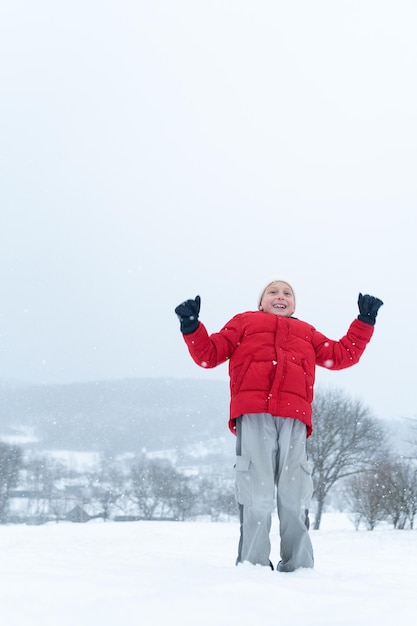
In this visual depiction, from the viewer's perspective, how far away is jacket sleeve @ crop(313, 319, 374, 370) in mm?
4438

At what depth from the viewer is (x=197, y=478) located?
66.9 meters

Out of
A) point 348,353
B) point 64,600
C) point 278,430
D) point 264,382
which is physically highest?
point 348,353

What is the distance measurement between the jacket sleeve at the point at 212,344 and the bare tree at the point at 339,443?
2636cm

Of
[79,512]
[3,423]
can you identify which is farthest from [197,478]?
[3,423]

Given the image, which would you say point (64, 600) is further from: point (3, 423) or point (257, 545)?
point (3, 423)

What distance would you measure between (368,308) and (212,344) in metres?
1.26

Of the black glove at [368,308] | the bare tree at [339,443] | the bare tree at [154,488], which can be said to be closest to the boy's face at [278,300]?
the black glove at [368,308]

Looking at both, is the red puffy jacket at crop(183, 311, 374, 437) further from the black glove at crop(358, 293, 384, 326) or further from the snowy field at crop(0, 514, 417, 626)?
the snowy field at crop(0, 514, 417, 626)

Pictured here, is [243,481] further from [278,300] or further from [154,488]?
[154,488]

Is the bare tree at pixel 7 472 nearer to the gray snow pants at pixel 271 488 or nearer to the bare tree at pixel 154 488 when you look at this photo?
the bare tree at pixel 154 488

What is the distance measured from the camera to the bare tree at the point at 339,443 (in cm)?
3031

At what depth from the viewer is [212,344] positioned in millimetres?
4184

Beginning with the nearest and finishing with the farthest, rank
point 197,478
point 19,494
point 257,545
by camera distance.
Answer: point 257,545, point 19,494, point 197,478

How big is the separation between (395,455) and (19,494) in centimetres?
4014
